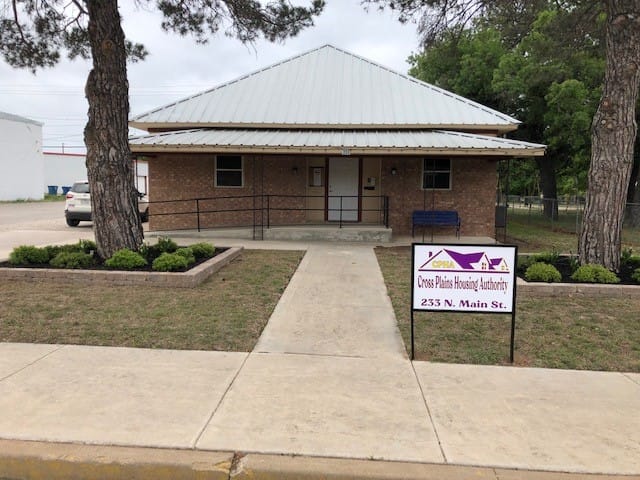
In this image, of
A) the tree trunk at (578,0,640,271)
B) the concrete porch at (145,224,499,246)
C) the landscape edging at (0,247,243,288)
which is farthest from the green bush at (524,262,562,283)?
the concrete porch at (145,224,499,246)

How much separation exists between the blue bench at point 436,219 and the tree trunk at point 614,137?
22.2 ft

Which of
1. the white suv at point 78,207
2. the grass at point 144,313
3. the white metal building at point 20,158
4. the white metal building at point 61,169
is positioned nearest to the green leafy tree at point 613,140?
the grass at point 144,313

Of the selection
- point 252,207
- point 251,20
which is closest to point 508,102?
point 252,207

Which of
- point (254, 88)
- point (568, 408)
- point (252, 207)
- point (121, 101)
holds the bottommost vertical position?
point (568, 408)

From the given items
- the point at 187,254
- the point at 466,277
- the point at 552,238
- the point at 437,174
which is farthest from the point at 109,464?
the point at 552,238

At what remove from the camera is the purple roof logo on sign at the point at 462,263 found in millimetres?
5129

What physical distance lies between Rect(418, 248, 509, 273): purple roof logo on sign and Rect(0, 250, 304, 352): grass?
7.13ft

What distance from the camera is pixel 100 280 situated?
829 cm

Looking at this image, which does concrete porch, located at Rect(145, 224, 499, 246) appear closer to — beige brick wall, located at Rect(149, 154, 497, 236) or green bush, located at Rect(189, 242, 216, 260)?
beige brick wall, located at Rect(149, 154, 497, 236)

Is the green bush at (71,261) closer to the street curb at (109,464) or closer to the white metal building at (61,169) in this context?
the street curb at (109,464)

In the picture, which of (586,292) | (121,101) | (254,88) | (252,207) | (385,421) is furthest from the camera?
(254,88)

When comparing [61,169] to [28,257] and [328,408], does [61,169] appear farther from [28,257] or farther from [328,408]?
[328,408]

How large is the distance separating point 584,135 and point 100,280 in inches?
874

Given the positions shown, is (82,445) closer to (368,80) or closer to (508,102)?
(368,80)
